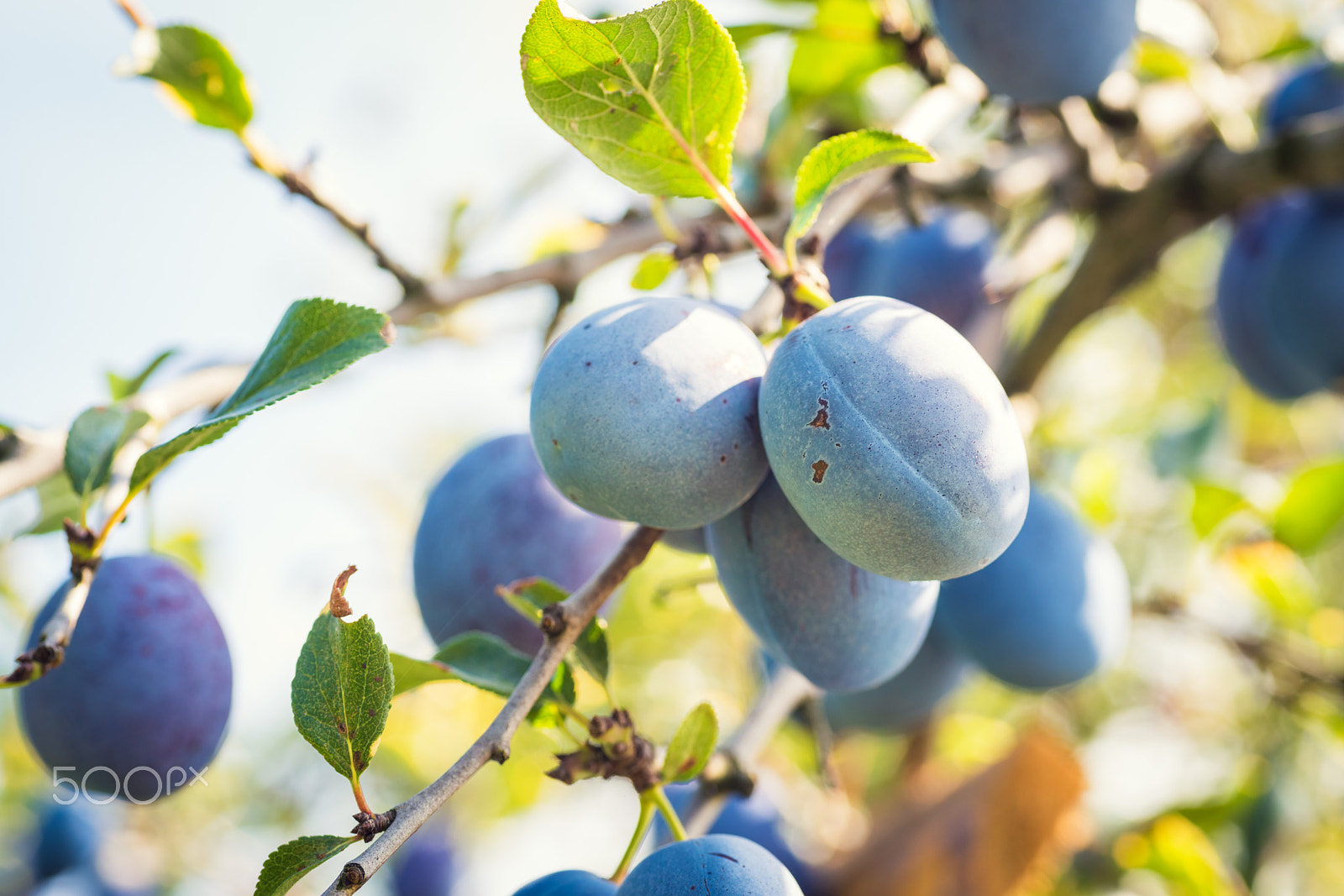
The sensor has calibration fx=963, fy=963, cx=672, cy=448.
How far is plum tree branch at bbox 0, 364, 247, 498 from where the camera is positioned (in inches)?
26.9

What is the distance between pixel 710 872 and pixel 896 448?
26cm

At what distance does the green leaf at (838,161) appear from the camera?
56 centimetres

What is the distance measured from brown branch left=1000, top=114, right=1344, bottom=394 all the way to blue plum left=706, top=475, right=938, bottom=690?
608mm

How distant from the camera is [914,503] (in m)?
0.47

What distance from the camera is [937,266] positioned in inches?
45.2

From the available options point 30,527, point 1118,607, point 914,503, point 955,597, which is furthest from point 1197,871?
point 30,527

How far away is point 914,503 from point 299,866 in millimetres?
351

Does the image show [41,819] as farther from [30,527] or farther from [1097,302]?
[1097,302]

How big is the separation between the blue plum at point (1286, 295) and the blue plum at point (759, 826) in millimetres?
918

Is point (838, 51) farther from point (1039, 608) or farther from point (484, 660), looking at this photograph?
point (484, 660)

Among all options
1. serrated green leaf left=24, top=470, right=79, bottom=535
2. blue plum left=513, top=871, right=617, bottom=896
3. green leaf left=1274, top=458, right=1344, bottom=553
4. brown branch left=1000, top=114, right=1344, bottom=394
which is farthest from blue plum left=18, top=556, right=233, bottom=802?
green leaf left=1274, top=458, right=1344, bottom=553

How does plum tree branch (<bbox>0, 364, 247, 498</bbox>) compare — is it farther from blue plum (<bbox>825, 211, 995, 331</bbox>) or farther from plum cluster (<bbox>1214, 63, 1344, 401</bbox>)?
plum cluster (<bbox>1214, 63, 1344, 401</bbox>)

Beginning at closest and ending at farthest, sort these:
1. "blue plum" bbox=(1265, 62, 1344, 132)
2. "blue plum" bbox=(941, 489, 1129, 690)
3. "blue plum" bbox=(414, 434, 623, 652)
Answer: "blue plum" bbox=(414, 434, 623, 652), "blue plum" bbox=(941, 489, 1129, 690), "blue plum" bbox=(1265, 62, 1344, 132)

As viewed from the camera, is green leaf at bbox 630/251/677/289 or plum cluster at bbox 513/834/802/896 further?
green leaf at bbox 630/251/677/289
